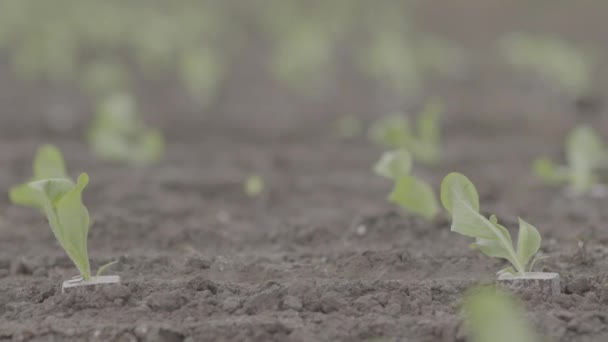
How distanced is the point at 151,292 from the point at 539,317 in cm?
87

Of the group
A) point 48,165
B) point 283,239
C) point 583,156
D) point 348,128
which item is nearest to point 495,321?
point 283,239

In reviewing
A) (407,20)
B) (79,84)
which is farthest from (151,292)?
(407,20)

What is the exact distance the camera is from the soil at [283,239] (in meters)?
2.00

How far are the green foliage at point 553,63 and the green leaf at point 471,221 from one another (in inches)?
165

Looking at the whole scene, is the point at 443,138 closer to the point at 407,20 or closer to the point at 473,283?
the point at 473,283

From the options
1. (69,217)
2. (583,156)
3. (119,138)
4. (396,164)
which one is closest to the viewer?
(69,217)

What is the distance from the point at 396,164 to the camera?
272 cm

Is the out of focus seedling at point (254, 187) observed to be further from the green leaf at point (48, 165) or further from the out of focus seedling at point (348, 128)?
the out of focus seedling at point (348, 128)

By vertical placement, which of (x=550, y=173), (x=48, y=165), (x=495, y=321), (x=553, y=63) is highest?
(x=553, y=63)

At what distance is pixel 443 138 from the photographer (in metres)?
5.32

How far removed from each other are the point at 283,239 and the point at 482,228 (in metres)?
0.90

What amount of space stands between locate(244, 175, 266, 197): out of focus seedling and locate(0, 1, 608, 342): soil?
0.05 metres

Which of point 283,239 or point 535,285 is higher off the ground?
point 283,239

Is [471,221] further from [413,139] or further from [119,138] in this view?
[119,138]
